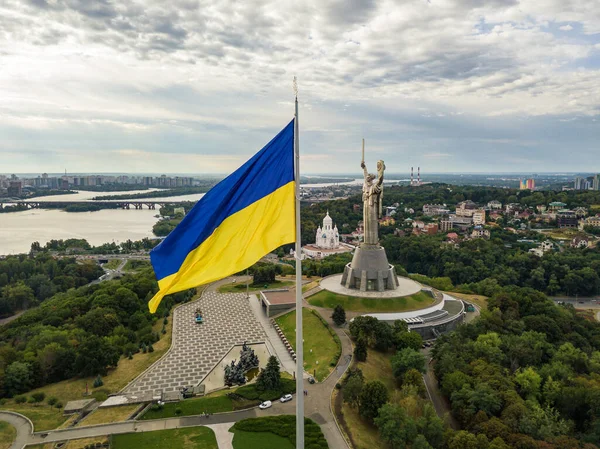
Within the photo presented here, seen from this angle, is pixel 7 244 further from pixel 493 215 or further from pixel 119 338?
pixel 493 215

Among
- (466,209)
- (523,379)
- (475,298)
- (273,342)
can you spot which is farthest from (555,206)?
(273,342)

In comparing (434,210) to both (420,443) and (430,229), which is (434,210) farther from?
(420,443)

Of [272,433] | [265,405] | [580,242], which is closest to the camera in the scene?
[272,433]

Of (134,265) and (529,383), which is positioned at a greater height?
(529,383)

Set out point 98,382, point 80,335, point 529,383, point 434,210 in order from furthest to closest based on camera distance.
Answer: point 434,210 < point 80,335 < point 98,382 < point 529,383

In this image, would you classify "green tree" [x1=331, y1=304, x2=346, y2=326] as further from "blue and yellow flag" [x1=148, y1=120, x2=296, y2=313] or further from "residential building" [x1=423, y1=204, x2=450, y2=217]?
"residential building" [x1=423, y1=204, x2=450, y2=217]

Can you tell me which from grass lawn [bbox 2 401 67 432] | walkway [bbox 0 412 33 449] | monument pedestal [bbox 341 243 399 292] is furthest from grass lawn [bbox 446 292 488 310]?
walkway [bbox 0 412 33 449]

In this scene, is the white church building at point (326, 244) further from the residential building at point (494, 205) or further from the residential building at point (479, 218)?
the residential building at point (494, 205)
